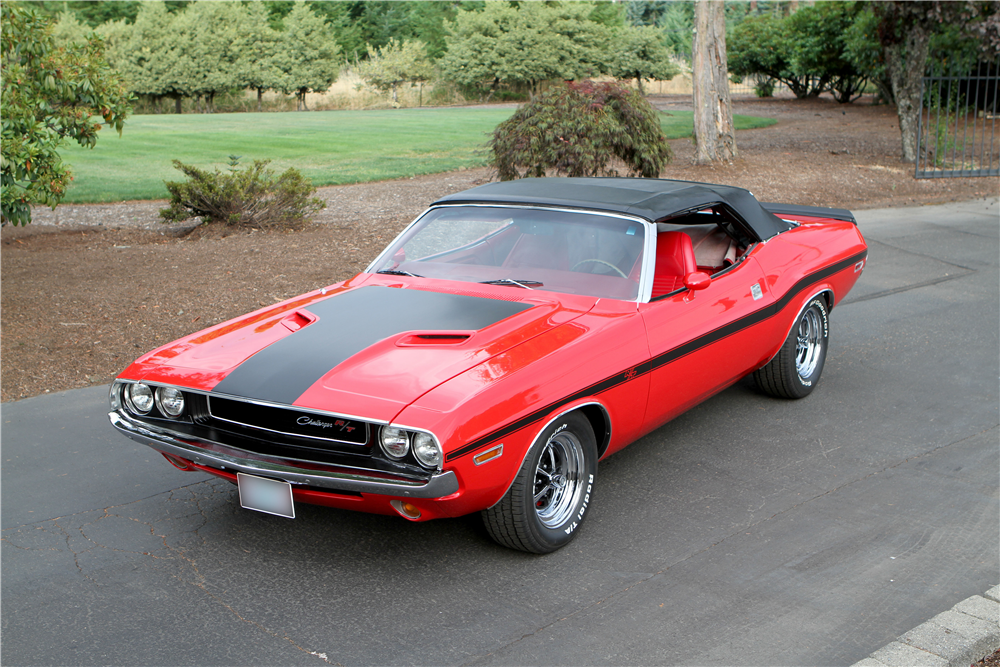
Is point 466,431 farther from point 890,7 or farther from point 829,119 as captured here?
point 829,119

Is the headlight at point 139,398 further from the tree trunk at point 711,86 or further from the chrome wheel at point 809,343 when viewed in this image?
the tree trunk at point 711,86

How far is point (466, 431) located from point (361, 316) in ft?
3.84

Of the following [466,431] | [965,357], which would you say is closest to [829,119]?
[965,357]

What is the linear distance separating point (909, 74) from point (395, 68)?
111 feet

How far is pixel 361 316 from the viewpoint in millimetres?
4289

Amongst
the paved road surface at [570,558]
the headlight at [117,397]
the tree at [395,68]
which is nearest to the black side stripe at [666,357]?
the paved road surface at [570,558]

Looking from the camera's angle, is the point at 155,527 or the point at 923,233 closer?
the point at 155,527

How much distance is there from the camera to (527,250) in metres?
4.81

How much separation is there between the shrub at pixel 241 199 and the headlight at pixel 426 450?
341 inches

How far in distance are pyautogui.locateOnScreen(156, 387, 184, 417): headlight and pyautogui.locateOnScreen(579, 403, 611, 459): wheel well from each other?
1.77 metres

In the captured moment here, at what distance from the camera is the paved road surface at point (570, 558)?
329cm

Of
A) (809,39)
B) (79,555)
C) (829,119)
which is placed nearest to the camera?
(79,555)

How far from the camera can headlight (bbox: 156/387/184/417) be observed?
154 inches

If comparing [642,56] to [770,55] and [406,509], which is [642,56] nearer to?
[770,55]
